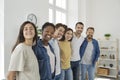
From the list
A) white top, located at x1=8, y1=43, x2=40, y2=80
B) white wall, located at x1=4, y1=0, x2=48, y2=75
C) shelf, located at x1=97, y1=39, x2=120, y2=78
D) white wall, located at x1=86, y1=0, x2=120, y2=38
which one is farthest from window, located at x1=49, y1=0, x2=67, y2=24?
white top, located at x1=8, y1=43, x2=40, y2=80

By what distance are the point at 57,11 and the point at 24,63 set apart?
391 centimetres

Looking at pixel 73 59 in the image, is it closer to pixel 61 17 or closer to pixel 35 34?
pixel 35 34

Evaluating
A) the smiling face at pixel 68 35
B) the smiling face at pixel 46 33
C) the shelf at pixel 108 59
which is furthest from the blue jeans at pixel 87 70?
the shelf at pixel 108 59

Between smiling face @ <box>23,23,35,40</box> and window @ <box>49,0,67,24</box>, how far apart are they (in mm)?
3160

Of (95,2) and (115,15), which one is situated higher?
(95,2)

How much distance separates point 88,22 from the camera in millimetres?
6152

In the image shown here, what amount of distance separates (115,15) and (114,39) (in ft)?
2.67

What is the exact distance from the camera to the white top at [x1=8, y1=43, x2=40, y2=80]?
1.66 metres

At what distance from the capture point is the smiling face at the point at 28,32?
70.6 inches

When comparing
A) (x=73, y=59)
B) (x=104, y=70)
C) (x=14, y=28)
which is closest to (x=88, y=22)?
(x=104, y=70)

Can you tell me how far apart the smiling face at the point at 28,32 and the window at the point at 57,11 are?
3160 mm

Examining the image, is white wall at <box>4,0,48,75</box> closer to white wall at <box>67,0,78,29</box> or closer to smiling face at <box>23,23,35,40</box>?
smiling face at <box>23,23,35,40</box>

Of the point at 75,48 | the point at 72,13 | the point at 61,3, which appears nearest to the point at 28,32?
the point at 75,48

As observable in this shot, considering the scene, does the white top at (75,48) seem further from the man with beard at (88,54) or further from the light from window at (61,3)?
the light from window at (61,3)
